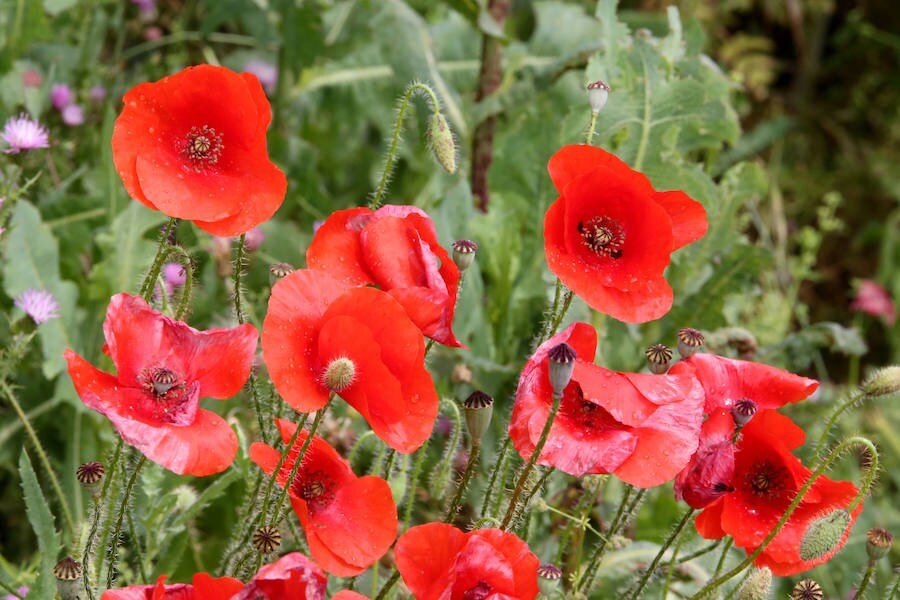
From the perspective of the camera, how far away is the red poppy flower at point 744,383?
1.46 meters

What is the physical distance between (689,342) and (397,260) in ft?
1.31

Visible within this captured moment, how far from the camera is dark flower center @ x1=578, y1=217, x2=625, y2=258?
1540mm

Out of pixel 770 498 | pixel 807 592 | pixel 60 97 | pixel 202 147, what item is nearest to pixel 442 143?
pixel 202 147

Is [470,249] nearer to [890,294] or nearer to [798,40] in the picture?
[890,294]

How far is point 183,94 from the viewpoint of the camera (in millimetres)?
1480

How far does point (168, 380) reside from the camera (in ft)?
4.16

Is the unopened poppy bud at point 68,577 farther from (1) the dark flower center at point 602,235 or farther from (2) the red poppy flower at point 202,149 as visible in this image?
(1) the dark flower center at point 602,235

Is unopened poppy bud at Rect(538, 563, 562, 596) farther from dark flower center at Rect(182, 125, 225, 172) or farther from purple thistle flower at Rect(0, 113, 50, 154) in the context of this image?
purple thistle flower at Rect(0, 113, 50, 154)

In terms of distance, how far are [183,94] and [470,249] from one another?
44 centimetres

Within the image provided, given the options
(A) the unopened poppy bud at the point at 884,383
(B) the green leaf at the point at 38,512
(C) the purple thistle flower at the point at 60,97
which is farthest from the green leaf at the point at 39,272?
(A) the unopened poppy bud at the point at 884,383

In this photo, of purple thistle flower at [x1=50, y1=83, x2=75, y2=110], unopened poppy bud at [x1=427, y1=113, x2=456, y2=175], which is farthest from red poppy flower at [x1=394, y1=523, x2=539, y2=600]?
purple thistle flower at [x1=50, y1=83, x2=75, y2=110]

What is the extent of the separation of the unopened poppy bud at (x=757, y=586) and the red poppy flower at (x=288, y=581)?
534mm

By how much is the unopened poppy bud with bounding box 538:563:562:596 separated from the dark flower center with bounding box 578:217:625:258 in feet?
1.47

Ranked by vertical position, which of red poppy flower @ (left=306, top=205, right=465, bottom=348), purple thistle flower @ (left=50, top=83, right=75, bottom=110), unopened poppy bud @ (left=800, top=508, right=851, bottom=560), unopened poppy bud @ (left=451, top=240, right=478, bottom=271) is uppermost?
purple thistle flower @ (left=50, top=83, right=75, bottom=110)
